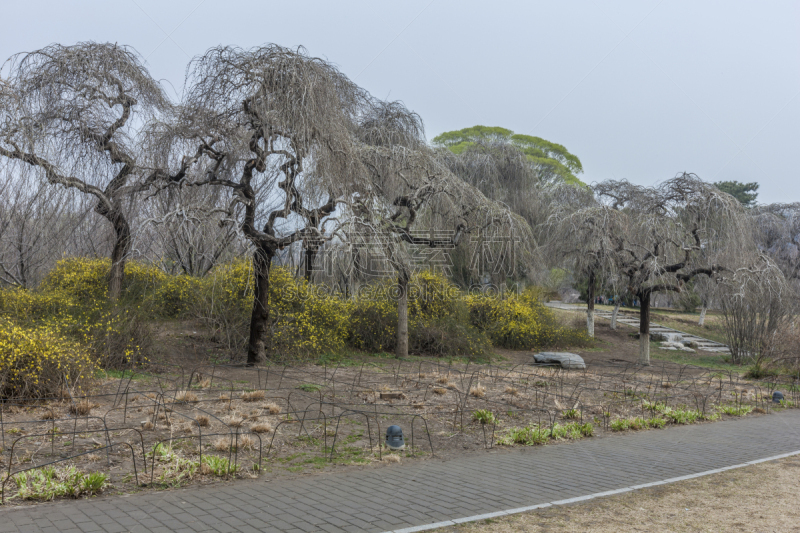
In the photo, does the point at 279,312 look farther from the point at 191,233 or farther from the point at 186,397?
the point at 186,397

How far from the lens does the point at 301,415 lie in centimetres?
820

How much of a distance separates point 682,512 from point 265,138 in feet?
27.2

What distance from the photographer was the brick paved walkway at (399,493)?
14.5 feet

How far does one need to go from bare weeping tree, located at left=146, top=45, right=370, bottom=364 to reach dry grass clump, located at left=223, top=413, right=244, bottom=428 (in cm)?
392

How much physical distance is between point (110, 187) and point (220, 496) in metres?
9.25

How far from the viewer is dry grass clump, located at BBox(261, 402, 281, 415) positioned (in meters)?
8.02

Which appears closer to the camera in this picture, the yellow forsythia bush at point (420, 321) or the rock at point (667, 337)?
the yellow forsythia bush at point (420, 321)

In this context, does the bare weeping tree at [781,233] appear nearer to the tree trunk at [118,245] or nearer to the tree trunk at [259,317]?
the tree trunk at [259,317]

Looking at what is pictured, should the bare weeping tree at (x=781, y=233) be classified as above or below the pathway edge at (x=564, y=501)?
above

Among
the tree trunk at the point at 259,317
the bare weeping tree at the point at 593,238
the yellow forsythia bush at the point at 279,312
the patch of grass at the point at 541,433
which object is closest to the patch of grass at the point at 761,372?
the bare weeping tree at the point at 593,238

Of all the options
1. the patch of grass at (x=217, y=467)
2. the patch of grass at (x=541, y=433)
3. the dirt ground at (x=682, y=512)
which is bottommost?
the patch of grass at (x=541, y=433)

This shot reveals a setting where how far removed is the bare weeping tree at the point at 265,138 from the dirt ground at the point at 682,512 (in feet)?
22.2

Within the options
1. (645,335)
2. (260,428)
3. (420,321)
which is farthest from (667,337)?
(260,428)

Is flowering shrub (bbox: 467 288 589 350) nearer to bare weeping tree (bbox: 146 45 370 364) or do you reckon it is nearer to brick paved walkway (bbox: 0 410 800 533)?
bare weeping tree (bbox: 146 45 370 364)
